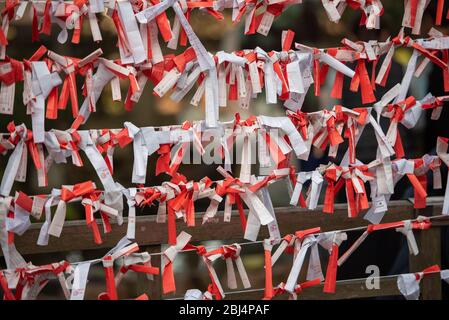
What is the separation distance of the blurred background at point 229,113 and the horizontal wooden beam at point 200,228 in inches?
1.9

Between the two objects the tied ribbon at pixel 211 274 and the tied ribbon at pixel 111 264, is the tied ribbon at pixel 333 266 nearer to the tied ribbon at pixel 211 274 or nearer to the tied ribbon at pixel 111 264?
the tied ribbon at pixel 211 274

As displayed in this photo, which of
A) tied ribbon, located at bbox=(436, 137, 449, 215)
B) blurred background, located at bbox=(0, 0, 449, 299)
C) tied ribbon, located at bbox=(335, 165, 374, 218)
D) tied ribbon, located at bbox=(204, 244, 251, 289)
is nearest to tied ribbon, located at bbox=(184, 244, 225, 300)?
tied ribbon, located at bbox=(204, 244, 251, 289)

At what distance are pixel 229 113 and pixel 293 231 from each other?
1.49 ft

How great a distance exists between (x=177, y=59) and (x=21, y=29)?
0.52 m

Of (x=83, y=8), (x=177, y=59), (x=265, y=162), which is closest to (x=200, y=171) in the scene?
(x=265, y=162)

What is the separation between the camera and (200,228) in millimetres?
2449

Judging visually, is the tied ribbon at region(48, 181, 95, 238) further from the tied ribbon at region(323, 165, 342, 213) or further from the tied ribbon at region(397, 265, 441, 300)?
the tied ribbon at region(397, 265, 441, 300)

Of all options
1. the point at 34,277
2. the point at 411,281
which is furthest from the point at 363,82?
the point at 34,277

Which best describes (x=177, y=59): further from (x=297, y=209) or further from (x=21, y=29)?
(x=297, y=209)

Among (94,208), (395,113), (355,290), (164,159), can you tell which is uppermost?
(395,113)

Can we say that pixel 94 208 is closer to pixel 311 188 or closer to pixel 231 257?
pixel 231 257

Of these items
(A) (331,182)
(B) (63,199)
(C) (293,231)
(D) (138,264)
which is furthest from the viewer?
(C) (293,231)

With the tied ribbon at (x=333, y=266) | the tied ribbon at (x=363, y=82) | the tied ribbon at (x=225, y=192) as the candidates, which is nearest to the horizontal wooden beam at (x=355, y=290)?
the tied ribbon at (x=333, y=266)

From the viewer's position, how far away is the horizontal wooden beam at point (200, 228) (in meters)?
2.32
